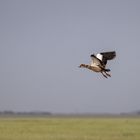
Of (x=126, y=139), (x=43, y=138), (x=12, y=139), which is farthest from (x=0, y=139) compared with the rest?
(x=126, y=139)

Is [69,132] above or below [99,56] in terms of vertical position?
above

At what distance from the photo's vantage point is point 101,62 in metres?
3.71

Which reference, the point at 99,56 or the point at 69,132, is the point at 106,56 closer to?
the point at 99,56

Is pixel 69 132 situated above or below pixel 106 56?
above

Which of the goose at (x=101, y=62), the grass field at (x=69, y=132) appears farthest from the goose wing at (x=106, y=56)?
the grass field at (x=69, y=132)

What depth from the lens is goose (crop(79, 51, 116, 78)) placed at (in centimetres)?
365

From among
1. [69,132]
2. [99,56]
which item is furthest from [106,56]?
[69,132]

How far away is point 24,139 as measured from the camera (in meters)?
31.2

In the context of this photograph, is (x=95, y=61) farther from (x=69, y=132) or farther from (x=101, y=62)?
(x=69, y=132)

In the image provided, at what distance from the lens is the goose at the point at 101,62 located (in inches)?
144

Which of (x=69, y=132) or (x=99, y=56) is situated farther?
(x=69, y=132)

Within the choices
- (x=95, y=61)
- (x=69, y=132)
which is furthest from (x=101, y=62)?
(x=69, y=132)

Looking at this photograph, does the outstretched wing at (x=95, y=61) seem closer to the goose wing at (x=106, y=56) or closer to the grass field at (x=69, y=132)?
the goose wing at (x=106, y=56)

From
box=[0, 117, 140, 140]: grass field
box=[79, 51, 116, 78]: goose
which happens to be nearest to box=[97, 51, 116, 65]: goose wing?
box=[79, 51, 116, 78]: goose
